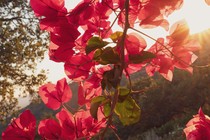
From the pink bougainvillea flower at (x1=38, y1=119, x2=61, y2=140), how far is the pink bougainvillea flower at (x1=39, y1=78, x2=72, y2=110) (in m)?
0.07

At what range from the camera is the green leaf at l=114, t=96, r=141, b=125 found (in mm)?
772

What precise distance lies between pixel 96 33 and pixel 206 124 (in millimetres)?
321

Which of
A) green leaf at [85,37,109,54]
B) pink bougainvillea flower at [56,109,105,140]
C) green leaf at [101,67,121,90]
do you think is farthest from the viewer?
pink bougainvillea flower at [56,109,105,140]

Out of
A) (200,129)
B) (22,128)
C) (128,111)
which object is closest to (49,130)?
(22,128)

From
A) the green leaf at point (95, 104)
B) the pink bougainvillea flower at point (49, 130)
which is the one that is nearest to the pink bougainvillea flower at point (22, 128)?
the pink bougainvillea flower at point (49, 130)

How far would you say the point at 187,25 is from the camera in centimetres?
88

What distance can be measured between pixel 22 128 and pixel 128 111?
0.83 ft

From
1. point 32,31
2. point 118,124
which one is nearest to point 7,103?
point 32,31

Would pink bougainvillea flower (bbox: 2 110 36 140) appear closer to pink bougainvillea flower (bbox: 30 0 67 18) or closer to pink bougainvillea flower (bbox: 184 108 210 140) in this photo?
pink bougainvillea flower (bbox: 30 0 67 18)

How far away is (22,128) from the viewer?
837mm

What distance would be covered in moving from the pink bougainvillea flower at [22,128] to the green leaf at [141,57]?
10.8 inches

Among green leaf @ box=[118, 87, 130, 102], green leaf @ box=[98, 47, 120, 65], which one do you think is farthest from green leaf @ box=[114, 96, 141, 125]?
green leaf @ box=[98, 47, 120, 65]

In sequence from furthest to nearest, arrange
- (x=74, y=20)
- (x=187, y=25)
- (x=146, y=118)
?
(x=146, y=118), (x=187, y=25), (x=74, y=20)

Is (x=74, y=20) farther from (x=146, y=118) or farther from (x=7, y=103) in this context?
(x=7, y=103)
